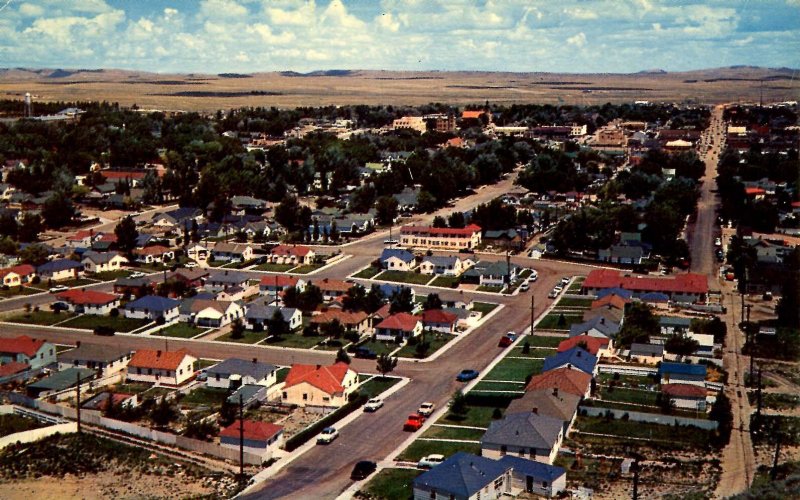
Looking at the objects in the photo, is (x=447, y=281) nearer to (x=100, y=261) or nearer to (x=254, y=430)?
(x=100, y=261)

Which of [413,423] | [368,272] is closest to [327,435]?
[413,423]

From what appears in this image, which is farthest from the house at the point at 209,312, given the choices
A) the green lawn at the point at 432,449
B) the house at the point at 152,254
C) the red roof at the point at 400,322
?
the green lawn at the point at 432,449

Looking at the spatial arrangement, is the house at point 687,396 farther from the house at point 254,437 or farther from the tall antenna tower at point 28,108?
the tall antenna tower at point 28,108

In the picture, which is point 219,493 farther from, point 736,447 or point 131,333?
point 131,333

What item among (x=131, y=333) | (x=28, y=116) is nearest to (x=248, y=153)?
(x=28, y=116)

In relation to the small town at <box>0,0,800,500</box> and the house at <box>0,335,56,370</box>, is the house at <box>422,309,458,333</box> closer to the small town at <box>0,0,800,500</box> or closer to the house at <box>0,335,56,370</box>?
the small town at <box>0,0,800,500</box>

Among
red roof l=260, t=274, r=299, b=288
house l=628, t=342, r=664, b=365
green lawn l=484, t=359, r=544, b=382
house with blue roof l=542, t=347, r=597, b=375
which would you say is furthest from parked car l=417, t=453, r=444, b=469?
red roof l=260, t=274, r=299, b=288
